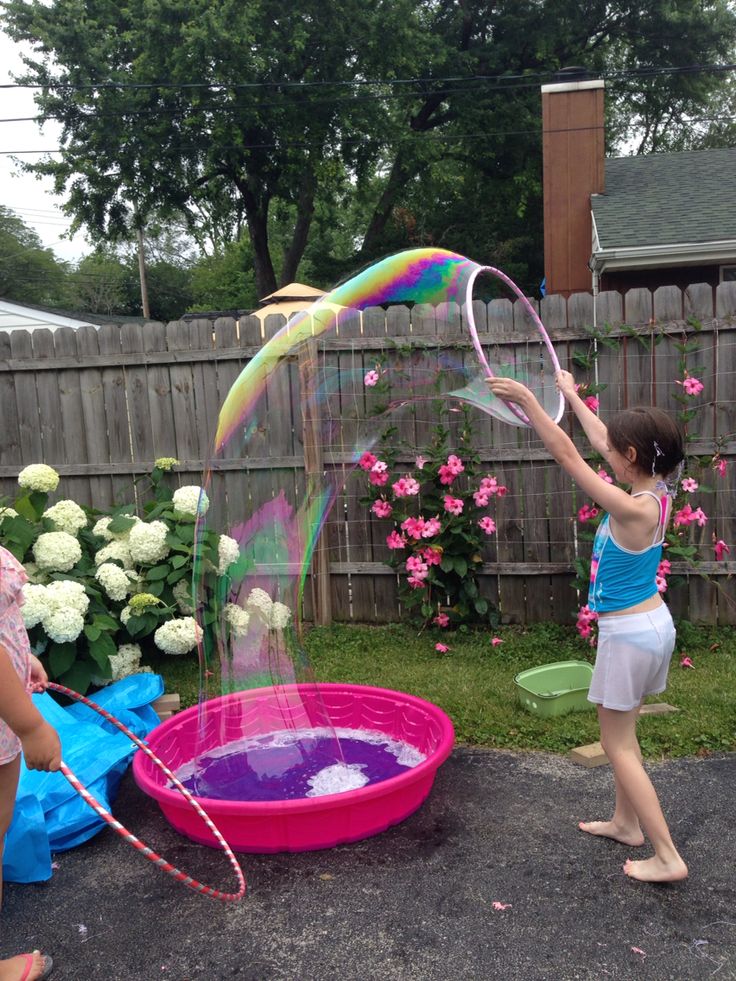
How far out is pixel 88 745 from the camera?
9.87ft

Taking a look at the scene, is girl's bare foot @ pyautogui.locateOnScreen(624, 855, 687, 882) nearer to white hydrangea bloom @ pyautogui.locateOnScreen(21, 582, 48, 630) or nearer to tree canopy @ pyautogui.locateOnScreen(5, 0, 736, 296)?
white hydrangea bloom @ pyautogui.locateOnScreen(21, 582, 48, 630)

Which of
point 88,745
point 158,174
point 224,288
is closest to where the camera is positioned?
point 88,745

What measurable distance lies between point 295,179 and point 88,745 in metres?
18.3

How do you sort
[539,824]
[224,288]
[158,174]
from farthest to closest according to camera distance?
[224,288]
[158,174]
[539,824]

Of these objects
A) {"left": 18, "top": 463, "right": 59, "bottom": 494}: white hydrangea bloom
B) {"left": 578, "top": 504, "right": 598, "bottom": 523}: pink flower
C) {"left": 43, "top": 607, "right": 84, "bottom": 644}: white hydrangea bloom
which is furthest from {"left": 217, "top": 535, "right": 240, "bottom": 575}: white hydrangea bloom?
{"left": 578, "top": 504, "right": 598, "bottom": 523}: pink flower

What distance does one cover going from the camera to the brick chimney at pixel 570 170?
1095 centimetres

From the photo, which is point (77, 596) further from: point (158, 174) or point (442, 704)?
point (158, 174)

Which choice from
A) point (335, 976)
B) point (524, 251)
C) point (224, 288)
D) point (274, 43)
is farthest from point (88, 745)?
point (224, 288)

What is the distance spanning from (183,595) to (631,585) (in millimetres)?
2606

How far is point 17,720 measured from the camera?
172cm

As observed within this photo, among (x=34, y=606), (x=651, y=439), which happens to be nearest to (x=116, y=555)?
(x=34, y=606)

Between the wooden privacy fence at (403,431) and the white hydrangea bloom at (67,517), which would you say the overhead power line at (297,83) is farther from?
the white hydrangea bloom at (67,517)

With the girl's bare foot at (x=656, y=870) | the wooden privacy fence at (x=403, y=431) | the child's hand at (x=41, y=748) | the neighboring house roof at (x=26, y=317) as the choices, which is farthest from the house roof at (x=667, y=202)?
the neighboring house roof at (x=26, y=317)

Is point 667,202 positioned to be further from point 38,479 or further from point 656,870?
point 656,870
